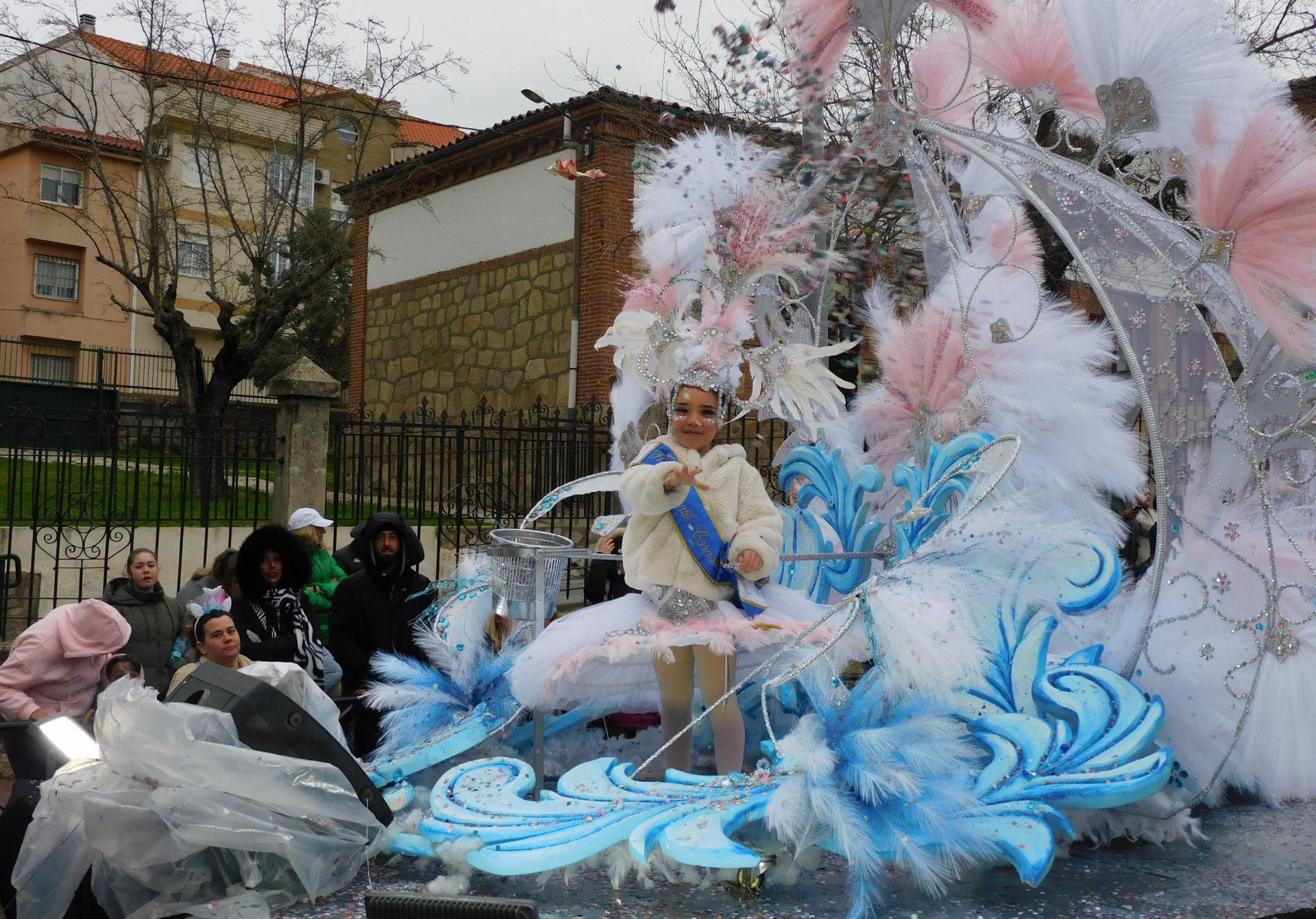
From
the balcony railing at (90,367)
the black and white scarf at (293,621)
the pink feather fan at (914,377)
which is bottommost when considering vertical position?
the black and white scarf at (293,621)

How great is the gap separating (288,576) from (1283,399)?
424 centimetres

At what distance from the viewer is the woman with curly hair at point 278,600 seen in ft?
18.3

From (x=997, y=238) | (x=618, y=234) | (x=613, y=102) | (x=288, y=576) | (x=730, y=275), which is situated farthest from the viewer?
(x=618, y=234)

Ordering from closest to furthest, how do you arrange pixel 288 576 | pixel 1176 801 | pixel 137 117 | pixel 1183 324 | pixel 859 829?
pixel 859 829
pixel 1176 801
pixel 1183 324
pixel 288 576
pixel 137 117

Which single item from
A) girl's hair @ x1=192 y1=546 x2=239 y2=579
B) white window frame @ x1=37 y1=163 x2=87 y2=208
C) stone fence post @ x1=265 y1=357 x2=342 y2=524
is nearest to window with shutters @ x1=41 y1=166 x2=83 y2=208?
white window frame @ x1=37 y1=163 x2=87 y2=208

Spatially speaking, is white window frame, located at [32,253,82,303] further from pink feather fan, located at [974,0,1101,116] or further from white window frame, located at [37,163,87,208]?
pink feather fan, located at [974,0,1101,116]

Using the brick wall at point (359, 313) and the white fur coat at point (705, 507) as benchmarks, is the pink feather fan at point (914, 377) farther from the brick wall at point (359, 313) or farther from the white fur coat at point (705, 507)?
the brick wall at point (359, 313)

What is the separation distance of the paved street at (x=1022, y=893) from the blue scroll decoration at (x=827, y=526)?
1675 mm

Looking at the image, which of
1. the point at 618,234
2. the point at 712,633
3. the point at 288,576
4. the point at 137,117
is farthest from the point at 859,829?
the point at 137,117

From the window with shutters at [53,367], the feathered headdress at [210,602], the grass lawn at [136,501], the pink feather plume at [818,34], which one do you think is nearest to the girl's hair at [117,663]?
the feathered headdress at [210,602]

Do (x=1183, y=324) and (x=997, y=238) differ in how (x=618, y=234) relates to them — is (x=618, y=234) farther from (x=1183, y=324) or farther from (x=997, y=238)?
(x=1183, y=324)

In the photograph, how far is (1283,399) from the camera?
4227 mm

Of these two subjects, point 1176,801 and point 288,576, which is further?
point 288,576

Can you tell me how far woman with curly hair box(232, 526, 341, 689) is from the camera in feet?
18.3
